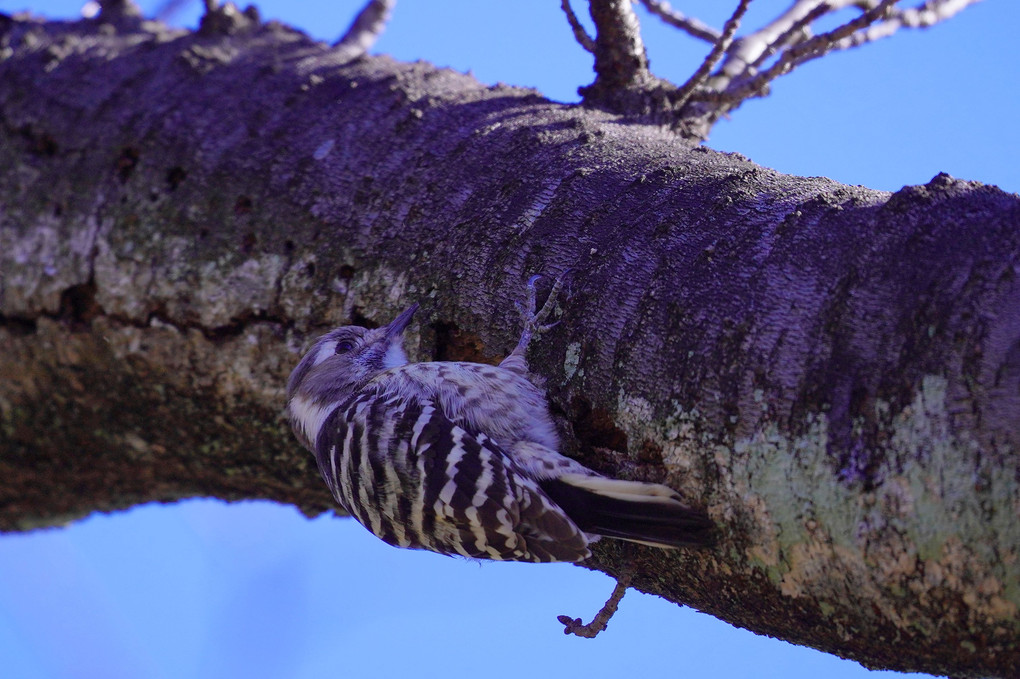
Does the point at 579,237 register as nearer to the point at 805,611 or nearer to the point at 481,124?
the point at 481,124

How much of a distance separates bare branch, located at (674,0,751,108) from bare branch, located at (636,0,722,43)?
3.38 feet

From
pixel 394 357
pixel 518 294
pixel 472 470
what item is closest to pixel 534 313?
pixel 518 294

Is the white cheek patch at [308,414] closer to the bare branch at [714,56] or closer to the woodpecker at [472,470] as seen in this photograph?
the woodpecker at [472,470]

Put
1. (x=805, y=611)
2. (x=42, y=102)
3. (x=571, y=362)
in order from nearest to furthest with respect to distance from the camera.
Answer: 1. (x=805, y=611)
2. (x=571, y=362)
3. (x=42, y=102)

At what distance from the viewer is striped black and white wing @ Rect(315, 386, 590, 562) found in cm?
218

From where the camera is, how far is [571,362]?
84.8 inches

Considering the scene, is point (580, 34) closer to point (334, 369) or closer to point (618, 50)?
point (618, 50)

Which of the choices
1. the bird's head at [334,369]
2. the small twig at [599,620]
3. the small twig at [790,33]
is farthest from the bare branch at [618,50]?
the small twig at [599,620]

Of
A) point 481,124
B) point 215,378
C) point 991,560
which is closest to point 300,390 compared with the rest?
point 215,378

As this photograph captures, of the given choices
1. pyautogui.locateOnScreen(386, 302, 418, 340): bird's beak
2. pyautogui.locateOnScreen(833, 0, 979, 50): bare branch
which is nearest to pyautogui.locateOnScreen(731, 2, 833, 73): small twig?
pyautogui.locateOnScreen(833, 0, 979, 50): bare branch

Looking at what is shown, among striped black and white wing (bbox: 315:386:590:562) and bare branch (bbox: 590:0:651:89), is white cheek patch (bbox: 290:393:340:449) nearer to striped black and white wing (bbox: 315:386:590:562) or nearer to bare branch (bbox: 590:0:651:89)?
striped black and white wing (bbox: 315:386:590:562)

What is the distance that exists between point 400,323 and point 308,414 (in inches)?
20.1

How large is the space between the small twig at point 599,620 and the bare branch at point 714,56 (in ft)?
5.53

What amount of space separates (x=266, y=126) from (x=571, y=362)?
1552 millimetres
